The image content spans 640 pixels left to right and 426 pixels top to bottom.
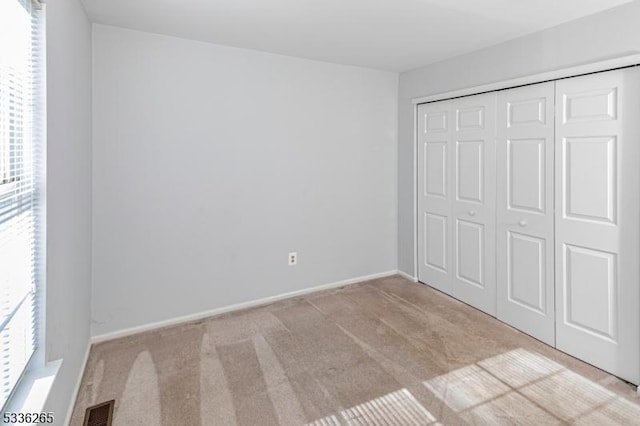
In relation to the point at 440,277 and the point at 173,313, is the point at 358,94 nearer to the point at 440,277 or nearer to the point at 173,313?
the point at 440,277

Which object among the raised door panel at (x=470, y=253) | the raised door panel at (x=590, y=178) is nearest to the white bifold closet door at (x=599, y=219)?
the raised door panel at (x=590, y=178)

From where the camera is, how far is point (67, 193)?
1915 mm

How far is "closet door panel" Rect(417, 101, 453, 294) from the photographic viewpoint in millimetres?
3580

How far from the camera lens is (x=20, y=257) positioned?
1.38 meters

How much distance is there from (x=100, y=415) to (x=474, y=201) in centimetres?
320

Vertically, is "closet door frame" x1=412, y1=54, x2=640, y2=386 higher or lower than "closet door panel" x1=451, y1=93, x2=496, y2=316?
higher

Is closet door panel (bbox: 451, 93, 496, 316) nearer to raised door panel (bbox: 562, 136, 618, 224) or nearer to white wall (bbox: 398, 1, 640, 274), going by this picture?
white wall (bbox: 398, 1, 640, 274)

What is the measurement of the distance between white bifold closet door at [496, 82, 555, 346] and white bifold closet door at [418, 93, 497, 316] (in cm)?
11

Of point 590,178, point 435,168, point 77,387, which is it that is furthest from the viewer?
point 435,168

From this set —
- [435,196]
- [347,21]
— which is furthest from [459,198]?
[347,21]

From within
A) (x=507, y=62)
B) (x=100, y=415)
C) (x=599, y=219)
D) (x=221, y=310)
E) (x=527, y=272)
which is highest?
(x=507, y=62)

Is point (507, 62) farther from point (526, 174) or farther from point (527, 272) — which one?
point (527, 272)

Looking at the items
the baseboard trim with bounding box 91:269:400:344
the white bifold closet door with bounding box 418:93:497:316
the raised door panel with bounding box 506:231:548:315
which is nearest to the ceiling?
the white bifold closet door with bounding box 418:93:497:316

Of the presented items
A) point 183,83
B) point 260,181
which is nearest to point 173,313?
point 260,181
